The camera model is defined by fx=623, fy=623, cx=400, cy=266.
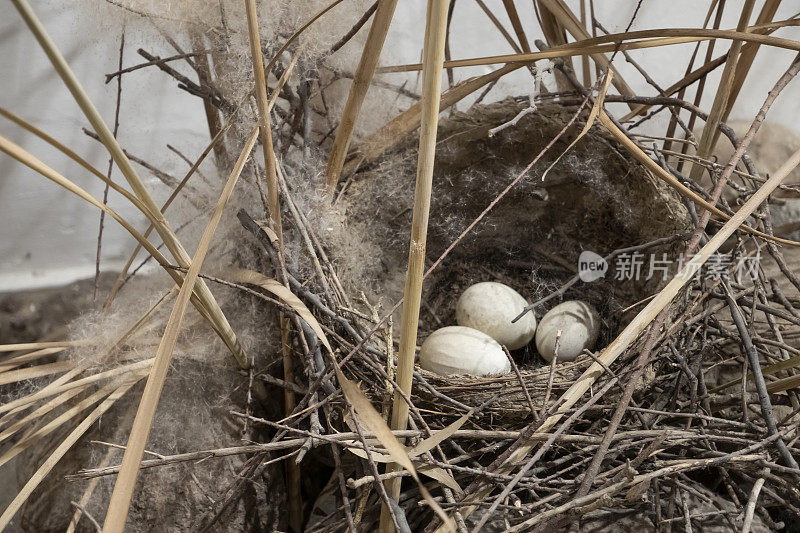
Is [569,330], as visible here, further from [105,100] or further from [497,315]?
[105,100]

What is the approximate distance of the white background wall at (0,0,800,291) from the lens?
1062 mm

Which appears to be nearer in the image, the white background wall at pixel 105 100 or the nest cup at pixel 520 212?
the nest cup at pixel 520 212

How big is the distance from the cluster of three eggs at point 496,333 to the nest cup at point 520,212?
5 cm

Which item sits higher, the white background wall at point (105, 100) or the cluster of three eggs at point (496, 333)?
the white background wall at point (105, 100)

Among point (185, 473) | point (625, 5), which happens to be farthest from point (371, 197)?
point (625, 5)

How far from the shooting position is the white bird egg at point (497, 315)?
941 mm

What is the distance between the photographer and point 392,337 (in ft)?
2.89

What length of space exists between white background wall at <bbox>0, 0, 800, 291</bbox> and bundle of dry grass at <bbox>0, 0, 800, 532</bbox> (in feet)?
0.63

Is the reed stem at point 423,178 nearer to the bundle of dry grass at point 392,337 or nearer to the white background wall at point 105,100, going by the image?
the bundle of dry grass at point 392,337

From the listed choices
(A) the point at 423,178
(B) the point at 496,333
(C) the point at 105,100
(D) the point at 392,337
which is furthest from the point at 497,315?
(C) the point at 105,100

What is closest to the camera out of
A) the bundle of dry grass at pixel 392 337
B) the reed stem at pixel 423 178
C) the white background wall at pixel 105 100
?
the reed stem at pixel 423 178

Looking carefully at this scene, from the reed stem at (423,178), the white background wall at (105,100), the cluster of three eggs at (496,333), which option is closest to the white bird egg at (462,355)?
the cluster of three eggs at (496,333)

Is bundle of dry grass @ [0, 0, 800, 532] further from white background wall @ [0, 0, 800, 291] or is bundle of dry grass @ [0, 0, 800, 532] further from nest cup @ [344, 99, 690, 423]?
white background wall @ [0, 0, 800, 291]

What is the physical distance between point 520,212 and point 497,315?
24 centimetres
